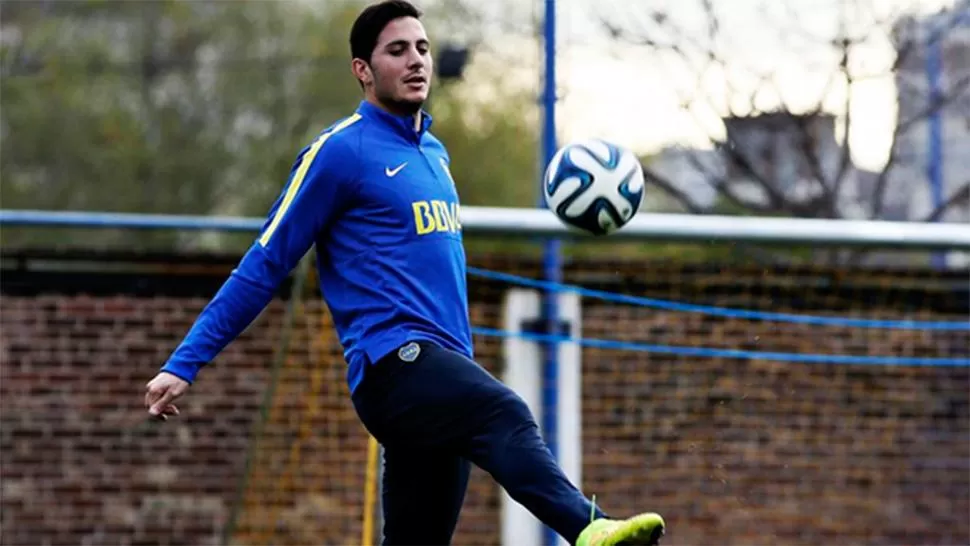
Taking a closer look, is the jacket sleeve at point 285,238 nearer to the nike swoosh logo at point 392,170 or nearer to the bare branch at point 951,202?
the nike swoosh logo at point 392,170

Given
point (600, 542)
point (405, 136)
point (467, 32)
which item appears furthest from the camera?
point (467, 32)

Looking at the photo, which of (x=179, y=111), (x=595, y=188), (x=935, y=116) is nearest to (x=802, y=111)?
(x=935, y=116)

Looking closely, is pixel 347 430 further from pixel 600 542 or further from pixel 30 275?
pixel 600 542

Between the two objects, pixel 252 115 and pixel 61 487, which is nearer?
pixel 61 487

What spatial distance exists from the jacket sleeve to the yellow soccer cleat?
43.8 inches

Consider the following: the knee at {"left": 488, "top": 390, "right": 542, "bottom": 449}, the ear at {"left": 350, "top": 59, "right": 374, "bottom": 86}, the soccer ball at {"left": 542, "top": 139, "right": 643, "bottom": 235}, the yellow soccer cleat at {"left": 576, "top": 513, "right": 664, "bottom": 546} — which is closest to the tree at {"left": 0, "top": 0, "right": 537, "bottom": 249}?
the soccer ball at {"left": 542, "top": 139, "right": 643, "bottom": 235}

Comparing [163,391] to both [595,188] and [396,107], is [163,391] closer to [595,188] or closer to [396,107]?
[396,107]

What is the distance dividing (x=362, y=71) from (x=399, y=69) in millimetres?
138

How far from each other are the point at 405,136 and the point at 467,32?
8248 mm

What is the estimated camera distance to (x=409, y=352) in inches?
163

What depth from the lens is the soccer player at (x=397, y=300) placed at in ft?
13.4

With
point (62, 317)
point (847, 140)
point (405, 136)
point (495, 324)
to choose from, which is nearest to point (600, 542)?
point (405, 136)

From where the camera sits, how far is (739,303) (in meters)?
8.80

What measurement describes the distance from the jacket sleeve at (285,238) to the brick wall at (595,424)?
4.17m
